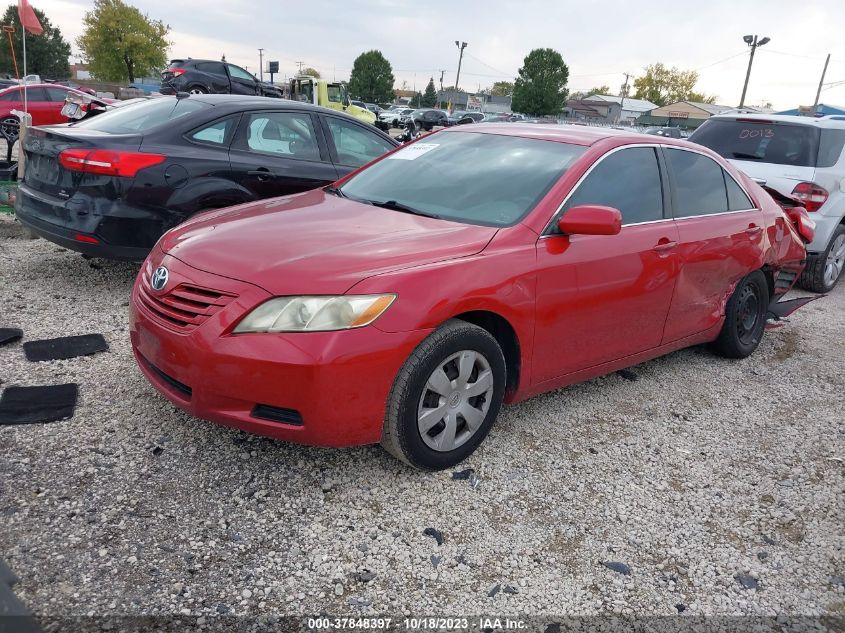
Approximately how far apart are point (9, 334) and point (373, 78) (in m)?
87.2

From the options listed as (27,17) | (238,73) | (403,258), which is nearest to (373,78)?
(238,73)

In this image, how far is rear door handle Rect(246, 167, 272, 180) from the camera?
17.5 feet

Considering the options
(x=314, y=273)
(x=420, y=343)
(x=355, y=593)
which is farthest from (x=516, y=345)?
(x=355, y=593)

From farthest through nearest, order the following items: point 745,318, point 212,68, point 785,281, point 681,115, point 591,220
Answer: point 681,115, point 212,68, point 785,281, point 745,318, point 591,220

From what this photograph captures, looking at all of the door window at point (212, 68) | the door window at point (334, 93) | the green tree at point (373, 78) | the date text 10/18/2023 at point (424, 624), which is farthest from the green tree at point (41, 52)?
the date text 10/18/2023 at point (424, 624)

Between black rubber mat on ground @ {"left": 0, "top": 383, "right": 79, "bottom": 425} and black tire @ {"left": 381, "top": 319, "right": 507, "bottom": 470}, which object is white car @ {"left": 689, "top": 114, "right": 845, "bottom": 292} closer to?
black tire @ {"left": 381, "top": 319, "right": 507, "bottom": 470}

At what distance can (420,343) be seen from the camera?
2.81 m

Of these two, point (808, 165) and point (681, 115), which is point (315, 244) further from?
point (681, 115)

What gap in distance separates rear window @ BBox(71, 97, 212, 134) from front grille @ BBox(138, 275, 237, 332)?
260 centimetres

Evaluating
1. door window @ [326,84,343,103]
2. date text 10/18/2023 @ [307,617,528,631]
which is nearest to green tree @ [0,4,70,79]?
door window @ [326,84,343,103]

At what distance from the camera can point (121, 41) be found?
56375 mm

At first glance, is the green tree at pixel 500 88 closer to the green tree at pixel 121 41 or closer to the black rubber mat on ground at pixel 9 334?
the green tree at pixel 121 41

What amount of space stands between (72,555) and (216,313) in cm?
102

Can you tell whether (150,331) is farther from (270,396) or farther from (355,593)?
(355,593)
